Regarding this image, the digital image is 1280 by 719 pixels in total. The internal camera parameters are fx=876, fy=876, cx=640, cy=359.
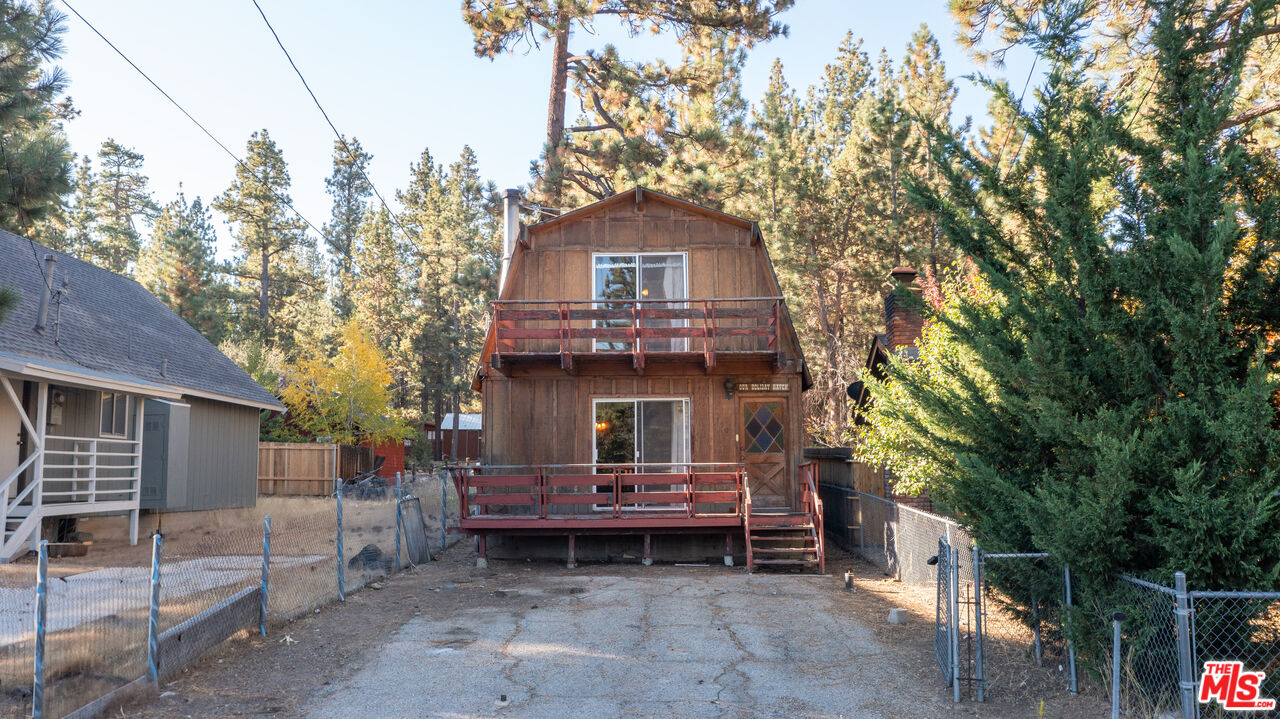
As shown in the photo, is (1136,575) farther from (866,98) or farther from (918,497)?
(866,98)

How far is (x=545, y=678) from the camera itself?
7.82 m

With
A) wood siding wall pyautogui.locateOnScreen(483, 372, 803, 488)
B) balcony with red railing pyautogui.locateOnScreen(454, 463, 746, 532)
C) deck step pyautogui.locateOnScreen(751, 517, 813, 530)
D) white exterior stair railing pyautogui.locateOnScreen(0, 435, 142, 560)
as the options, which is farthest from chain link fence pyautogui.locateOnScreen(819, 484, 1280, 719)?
white exterior stair railing pyautogui.locateOnScreen(0, 435, 142, 560)

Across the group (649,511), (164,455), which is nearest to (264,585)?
(649,511)

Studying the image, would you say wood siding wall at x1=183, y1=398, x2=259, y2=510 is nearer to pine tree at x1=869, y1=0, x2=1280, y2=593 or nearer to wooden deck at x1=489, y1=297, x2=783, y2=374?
wooden deck at x1=489, y1=297, x2=783, y2=374

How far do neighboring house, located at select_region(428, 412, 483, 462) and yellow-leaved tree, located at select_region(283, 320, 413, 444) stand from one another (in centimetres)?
1802

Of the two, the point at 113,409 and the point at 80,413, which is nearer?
the point at 80,413

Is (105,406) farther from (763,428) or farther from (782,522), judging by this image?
(782,522)

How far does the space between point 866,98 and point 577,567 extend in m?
21.1

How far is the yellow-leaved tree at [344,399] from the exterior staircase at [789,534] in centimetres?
2374

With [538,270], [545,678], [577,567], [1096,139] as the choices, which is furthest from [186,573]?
[1096,139]

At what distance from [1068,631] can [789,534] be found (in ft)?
29.3

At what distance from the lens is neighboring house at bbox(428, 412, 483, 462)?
55188mm

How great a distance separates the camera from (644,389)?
54.1ft

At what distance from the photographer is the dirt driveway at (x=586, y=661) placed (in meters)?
6.98
